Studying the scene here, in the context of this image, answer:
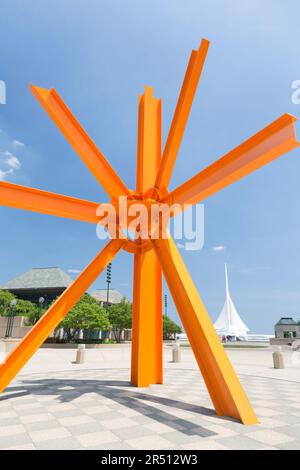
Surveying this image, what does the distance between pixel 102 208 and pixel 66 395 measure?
16.1ft

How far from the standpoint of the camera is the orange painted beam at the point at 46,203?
6973 mm

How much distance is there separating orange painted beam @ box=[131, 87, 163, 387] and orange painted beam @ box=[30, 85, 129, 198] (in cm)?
124

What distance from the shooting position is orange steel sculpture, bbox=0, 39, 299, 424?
19.2 feet

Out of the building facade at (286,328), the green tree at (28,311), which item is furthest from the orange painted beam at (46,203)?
the building facade at (286,328)

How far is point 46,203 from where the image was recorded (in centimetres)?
740

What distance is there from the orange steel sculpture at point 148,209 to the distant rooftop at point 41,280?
4349 cm

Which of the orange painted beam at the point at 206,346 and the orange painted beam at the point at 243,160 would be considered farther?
the orange painted beam at the point at 206,346

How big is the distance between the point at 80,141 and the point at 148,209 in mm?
2506

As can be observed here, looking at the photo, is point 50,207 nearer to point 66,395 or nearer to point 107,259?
point 107,259

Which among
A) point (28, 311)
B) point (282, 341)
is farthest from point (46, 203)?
point (28, 311)

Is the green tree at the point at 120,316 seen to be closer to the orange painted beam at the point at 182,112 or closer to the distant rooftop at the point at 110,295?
the distant rooftop at the point at 110,295

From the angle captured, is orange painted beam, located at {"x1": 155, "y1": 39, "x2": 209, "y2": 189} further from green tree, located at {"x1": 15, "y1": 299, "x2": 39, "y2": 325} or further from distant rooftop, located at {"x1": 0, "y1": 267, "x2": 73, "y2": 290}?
distant rooftop, located at {"x1": 0, "y1": 267, "x2": 73, "y2": 290}

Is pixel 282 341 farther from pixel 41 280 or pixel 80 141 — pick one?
pixel 41 280

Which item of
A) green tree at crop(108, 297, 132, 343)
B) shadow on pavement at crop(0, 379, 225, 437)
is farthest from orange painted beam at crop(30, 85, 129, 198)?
green tree at crop(108, 297, 132, 343)
